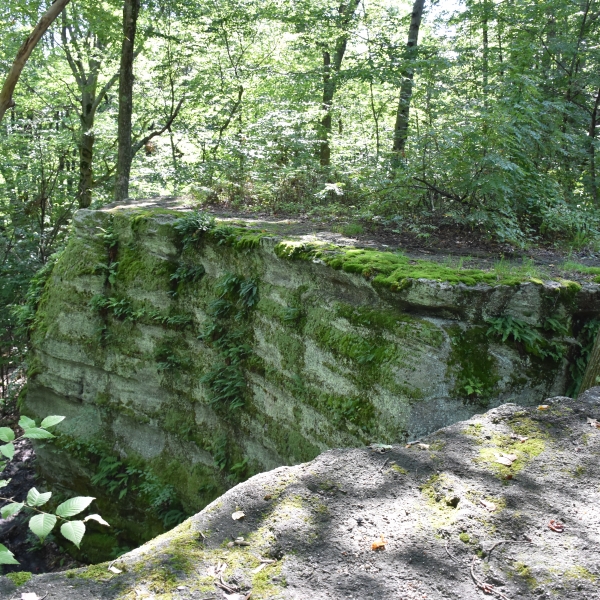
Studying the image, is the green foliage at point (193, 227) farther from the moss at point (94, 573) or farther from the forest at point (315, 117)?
the moss at point (94, 573)

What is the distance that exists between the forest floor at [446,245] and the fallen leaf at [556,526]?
12.3ft

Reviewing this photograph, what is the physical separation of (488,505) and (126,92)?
12.3m

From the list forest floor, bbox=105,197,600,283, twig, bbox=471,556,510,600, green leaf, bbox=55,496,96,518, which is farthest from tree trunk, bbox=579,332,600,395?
green leaf, bbox=55,496,96,518

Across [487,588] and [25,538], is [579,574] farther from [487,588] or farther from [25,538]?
[25,538]

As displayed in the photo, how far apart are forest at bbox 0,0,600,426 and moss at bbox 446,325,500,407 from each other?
2703 millimetres

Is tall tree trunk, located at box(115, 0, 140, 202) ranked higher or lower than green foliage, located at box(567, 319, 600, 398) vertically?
higher

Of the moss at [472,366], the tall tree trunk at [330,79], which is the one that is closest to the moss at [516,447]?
the moss at [472,366]

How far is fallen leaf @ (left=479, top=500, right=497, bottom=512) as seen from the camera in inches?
120

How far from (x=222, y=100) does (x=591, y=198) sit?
36.4 feet

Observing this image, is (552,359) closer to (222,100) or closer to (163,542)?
(163,542)

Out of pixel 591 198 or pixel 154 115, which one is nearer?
pixel 591 198

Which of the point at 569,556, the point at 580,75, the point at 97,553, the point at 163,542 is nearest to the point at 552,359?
the point at 569,556

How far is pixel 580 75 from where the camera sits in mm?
11148

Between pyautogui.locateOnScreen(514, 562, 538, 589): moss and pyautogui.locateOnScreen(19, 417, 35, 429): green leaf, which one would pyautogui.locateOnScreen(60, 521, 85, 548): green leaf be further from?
pyautogui.locateOnScreen(514, 562, 538, 589): moss
